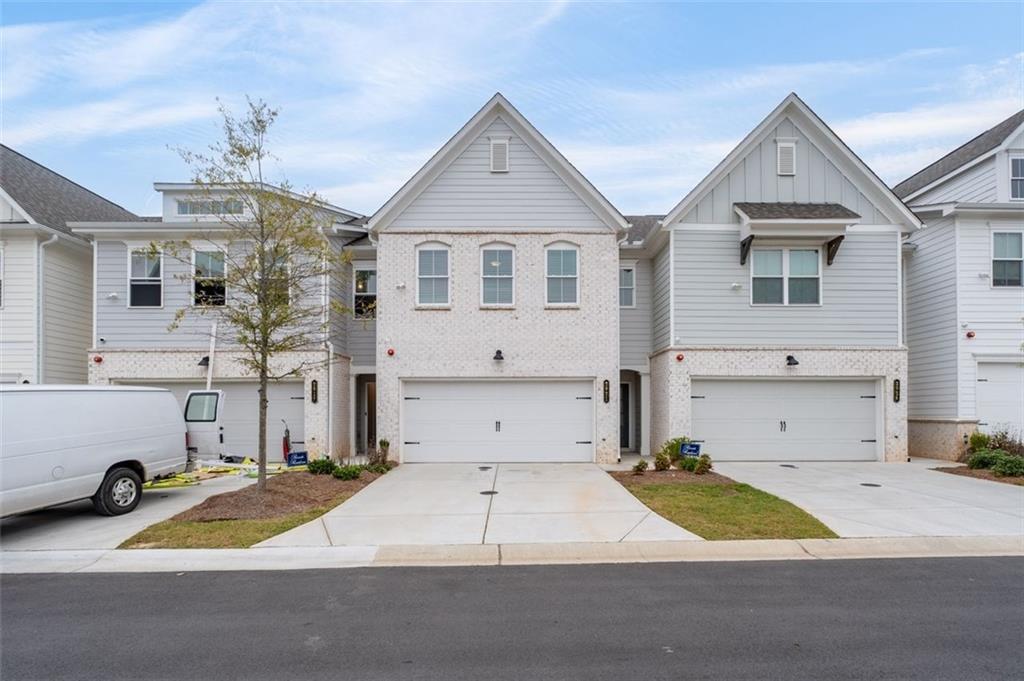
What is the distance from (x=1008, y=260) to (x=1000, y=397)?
3553mm

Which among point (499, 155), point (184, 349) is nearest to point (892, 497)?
point (499, 155)

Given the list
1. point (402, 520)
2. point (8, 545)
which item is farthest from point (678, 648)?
point (8, 545)

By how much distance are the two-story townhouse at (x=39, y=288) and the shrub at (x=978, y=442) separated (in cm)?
2348

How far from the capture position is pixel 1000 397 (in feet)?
50.3

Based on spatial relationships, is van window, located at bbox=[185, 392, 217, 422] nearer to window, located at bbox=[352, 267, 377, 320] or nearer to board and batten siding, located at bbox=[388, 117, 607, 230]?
window, located at bbox=[352, 267, 377, 320]

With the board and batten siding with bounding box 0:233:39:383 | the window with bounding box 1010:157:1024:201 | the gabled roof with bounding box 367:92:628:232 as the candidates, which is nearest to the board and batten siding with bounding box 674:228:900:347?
the gabled roof with bounding box 367:92:628:232

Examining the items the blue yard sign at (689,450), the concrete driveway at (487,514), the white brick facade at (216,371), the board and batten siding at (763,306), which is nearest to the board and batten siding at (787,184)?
the board and batten siding at (763,306)

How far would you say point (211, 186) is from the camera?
10031mm

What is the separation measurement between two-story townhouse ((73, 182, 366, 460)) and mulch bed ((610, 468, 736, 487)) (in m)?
7.55

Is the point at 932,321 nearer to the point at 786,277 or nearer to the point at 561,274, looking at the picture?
the point at 786,277

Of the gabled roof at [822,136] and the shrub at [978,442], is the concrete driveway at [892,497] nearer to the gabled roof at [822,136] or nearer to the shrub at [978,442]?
the shrub at [978,442]

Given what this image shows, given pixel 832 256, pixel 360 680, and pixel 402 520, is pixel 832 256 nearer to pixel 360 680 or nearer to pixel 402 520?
pixel 402 520

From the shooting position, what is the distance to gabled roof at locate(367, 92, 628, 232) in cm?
1500

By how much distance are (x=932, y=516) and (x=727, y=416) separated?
635 cm
